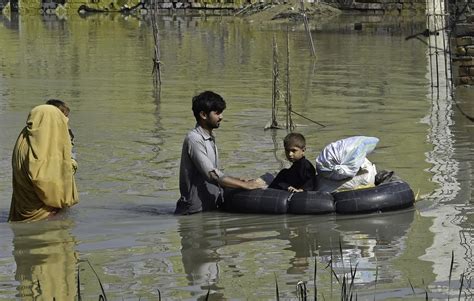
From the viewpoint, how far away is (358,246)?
8547 mm

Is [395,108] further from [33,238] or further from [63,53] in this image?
[63,53]

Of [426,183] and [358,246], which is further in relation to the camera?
[426,183]

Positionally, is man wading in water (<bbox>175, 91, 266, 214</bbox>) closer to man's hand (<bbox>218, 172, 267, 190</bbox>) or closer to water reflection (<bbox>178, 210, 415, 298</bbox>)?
man's hand (<bbox>218, 172, 267, 190</bbox>)

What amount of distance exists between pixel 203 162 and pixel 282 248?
1102mm

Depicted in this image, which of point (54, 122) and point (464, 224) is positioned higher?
point (54, 122)

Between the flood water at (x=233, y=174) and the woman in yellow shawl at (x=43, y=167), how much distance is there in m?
0.18

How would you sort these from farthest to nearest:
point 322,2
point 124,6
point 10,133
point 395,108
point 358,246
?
1. point 124,6
2. point 322,2
3. point 395,108
4. point 10,133
5. point 358,246

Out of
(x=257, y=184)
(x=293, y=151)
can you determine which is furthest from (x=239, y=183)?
(x=293, y=151)

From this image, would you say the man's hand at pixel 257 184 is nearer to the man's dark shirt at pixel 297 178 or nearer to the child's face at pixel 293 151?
the man's dark shirt at pixel 297 178

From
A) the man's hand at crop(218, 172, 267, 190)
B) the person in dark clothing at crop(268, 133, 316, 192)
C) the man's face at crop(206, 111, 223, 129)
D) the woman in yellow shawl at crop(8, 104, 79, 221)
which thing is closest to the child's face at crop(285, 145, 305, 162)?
the person in dark clothing at crop(268, 133, 316, 192)

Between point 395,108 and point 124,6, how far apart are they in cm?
3967

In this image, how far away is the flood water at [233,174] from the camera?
7602mm

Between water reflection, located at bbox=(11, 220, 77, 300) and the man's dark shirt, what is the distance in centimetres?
170

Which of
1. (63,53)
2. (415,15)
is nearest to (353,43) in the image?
(63,53)
